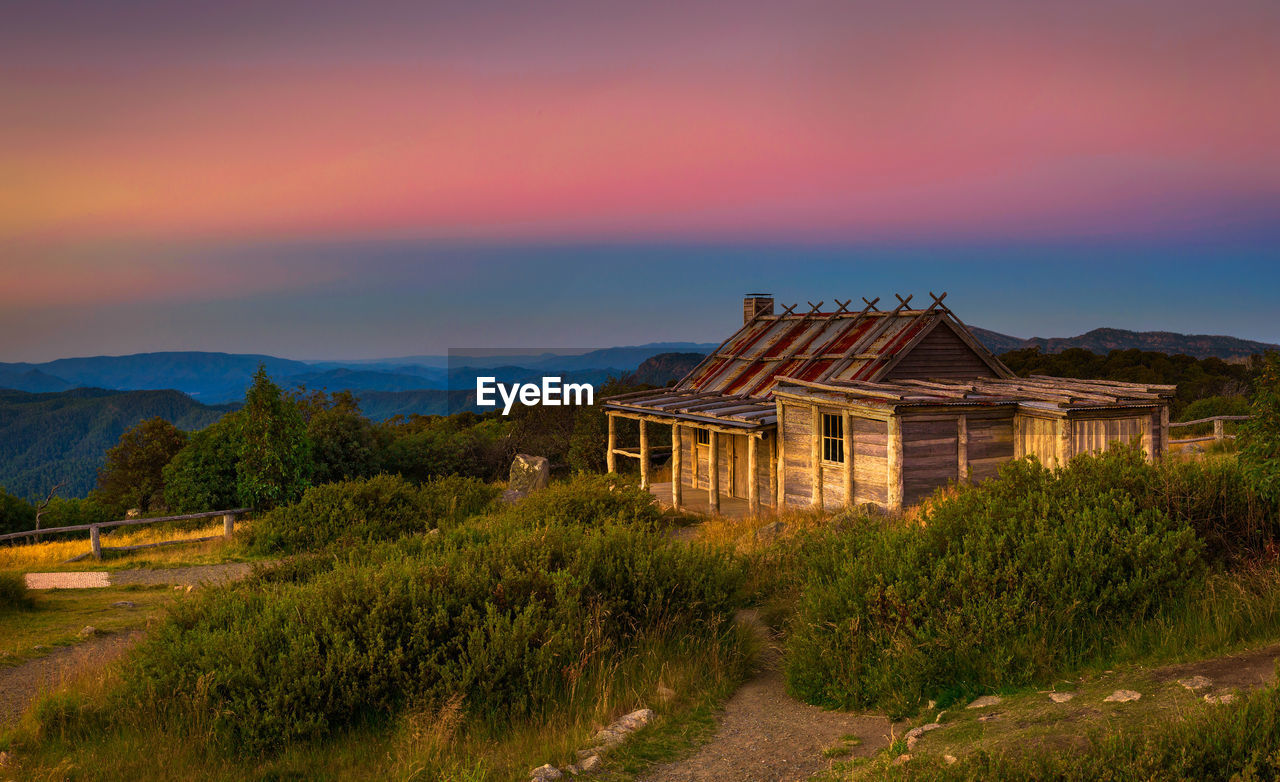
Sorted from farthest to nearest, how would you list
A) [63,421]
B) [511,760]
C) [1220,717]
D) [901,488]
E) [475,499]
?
[63,421]
[475,499]
[901,488]
[511,760]
[1220,717]

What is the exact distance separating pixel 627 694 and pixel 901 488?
431 inches

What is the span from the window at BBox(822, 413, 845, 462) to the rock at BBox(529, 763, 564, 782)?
1331 cm

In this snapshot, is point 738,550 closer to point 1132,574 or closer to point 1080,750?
point 1132,574

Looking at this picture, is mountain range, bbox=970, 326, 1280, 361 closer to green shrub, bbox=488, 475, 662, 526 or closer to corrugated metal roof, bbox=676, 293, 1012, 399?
corrugated metal roof, bbox=676, 293, 1012, 399

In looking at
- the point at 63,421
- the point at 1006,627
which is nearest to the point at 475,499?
the point at 1006,627

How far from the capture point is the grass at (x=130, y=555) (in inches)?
701

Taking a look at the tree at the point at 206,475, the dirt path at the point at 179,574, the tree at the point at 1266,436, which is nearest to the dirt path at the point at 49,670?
the dirt path at the point at 179,574

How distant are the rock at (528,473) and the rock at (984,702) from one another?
77.5 feet

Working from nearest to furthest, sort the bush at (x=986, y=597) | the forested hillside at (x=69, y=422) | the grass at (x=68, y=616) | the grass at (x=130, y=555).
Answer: the bush at (x=986, y=597)
the grass at (x=68, y=616)
the grass at (x=130, y=555)
the forested hillside at (x=69, y=422)

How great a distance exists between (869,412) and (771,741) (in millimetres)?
11709

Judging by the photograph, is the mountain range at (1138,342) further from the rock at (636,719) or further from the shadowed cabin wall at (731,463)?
the rock at (636,719)

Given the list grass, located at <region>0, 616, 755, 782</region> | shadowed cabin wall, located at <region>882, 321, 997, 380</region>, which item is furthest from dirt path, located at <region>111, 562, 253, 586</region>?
shadowed cabin wall, located at <region>882, 321, 997, 380</region>

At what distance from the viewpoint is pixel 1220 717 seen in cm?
447

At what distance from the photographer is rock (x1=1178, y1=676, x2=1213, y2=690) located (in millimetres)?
5320
